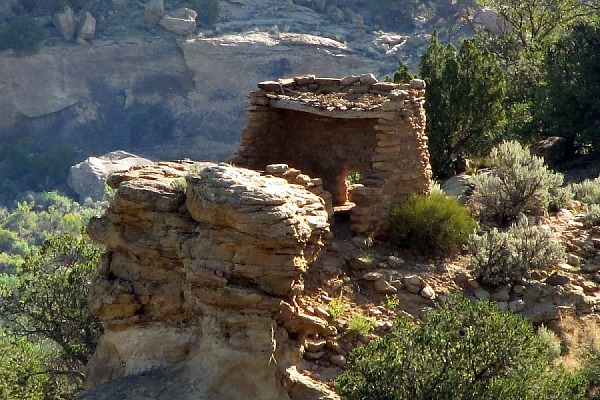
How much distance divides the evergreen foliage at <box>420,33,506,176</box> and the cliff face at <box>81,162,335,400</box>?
982cm

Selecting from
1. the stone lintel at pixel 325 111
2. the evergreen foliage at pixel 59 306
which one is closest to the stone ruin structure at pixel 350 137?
the stone lintel at pixel 325 111

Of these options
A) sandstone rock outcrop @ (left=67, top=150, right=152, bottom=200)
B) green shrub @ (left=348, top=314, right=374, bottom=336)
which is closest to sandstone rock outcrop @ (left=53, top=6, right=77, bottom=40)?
sandstone rock outcrop @ (left=67, top=150, right=152, bottom=200)

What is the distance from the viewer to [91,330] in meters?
18.8

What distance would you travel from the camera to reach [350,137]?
15609mm

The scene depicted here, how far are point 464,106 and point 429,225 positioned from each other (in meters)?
8.42

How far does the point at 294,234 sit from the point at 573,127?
560 inches

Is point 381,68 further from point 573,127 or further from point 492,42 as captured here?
point 573,127

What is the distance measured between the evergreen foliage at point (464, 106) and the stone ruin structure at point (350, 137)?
19.9 ft

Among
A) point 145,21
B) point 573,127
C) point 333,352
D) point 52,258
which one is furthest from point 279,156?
point 145,21

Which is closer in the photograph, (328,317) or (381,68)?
(328,317)

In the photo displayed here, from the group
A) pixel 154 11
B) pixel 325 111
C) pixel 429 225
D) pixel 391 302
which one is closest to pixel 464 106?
pixel 325 111

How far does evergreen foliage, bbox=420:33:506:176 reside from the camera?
2211cm

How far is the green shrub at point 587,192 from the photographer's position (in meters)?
17.9

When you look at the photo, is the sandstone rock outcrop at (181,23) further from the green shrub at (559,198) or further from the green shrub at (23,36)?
the green shrub at (559,198)
